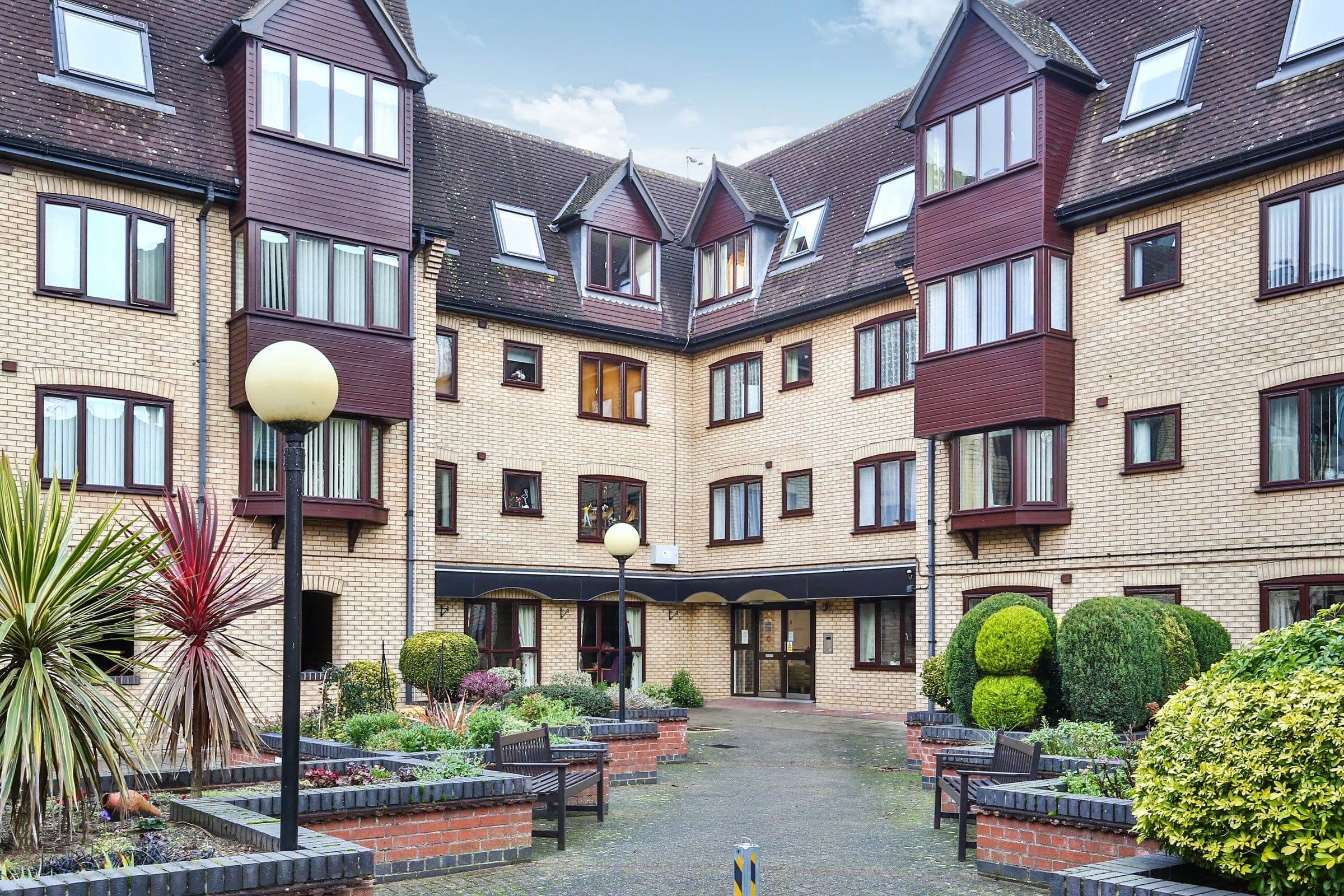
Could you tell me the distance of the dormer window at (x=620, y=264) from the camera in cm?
2978

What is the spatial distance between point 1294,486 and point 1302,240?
11.7ft

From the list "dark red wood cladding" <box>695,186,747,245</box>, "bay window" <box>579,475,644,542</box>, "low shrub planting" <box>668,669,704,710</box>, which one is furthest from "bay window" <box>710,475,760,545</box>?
"dark red wood cladding" <box>695,186,747,245</box>

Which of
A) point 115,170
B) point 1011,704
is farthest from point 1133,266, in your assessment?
point 115,170

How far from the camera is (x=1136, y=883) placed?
6754 millimetres

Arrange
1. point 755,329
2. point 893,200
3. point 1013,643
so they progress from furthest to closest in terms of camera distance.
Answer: point 755,329 < point 893,200 < point 1013,643

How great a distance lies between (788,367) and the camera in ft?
95.7

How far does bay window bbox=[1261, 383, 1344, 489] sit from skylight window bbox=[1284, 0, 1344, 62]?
17.0ft

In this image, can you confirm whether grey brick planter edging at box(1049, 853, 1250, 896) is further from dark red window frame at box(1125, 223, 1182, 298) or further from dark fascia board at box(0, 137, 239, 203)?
dark fascia board at box(0, 137, 239, 203)

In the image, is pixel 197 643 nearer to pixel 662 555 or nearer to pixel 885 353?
pixel 885 353

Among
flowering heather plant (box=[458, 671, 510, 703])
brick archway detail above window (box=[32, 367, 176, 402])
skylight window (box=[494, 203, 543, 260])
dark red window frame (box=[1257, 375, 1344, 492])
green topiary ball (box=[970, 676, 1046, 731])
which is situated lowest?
flowering heather plant (box=[458, 671, 510, 703])

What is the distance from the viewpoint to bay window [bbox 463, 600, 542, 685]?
27.6 metres

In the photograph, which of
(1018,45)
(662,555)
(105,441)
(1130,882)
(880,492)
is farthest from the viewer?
(662,555)

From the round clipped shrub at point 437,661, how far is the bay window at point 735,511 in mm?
9100

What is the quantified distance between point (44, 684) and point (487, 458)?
19.8 metres
